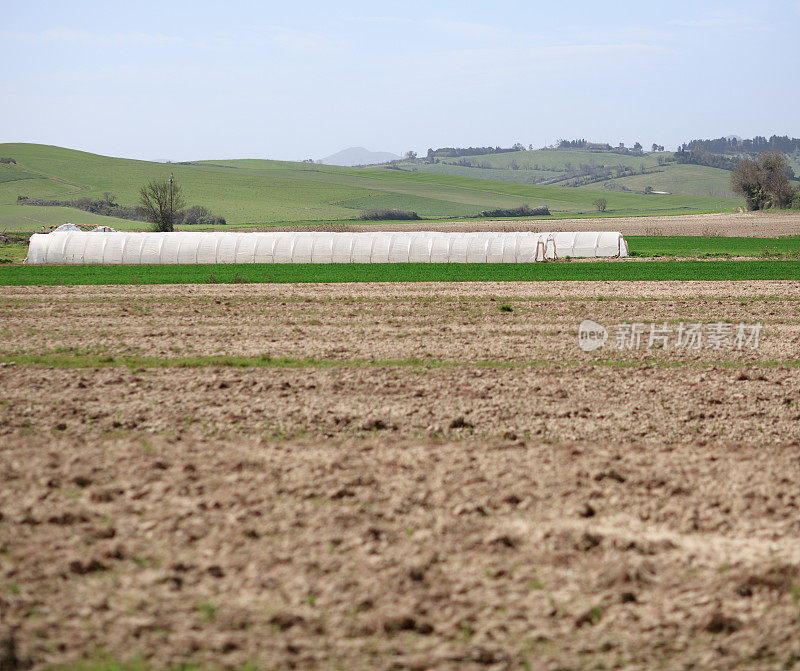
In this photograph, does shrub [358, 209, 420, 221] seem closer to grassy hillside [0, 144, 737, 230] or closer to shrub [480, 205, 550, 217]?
grassy hillside [0, 144, 737, 230]

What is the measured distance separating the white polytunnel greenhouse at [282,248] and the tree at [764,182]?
292 feet

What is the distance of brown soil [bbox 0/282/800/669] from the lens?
6629 mm

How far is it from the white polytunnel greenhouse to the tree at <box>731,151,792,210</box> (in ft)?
292

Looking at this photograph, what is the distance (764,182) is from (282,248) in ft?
330

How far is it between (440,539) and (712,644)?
264 centimetres

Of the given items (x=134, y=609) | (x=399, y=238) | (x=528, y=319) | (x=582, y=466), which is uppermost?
(x=399, y=238)

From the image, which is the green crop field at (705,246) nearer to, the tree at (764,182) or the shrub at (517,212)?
the tree at (764,182)

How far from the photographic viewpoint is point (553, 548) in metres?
8.13

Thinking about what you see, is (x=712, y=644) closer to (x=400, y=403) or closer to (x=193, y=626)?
(x=193, y=626)

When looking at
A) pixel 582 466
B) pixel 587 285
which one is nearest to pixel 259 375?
pixel 582 466

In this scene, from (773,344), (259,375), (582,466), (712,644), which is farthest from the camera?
(773,344)

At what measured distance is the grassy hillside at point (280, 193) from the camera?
12812 cm

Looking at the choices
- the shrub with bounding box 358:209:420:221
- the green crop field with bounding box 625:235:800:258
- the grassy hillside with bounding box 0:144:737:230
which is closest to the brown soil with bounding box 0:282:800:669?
the green crop field with bounding box 625:235:800:258

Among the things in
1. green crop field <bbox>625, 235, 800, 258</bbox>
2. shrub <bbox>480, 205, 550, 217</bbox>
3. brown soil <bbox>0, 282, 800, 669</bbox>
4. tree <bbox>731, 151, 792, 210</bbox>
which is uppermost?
tree <bbox>731, 151, 792, 210</bbox>
